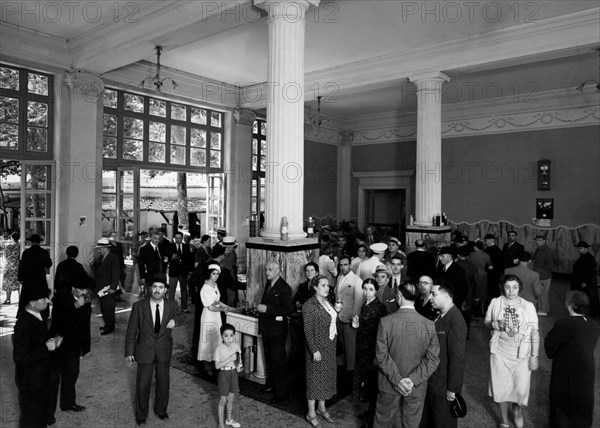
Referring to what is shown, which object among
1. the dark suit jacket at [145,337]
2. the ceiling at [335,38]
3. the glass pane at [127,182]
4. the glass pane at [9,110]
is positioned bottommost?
the dark suit jacket at [145,337]

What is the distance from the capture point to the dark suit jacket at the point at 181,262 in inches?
351

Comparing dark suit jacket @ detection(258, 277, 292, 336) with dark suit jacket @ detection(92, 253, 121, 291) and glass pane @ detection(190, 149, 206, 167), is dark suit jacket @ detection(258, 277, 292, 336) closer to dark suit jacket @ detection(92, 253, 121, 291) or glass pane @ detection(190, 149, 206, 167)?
dark suit jacket @ detection(92, 253, 121, 291)

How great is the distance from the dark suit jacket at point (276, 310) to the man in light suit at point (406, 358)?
1616mm

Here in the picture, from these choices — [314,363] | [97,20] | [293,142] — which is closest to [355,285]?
[314,363]

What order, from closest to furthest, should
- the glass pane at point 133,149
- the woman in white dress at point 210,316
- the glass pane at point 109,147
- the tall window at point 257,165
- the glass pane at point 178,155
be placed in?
the woman in white dress at point 210,316
the glass pane at point 109,147
the glass pane at point 133,149
the glass pane at point 178,155
the tall window at point 257,165

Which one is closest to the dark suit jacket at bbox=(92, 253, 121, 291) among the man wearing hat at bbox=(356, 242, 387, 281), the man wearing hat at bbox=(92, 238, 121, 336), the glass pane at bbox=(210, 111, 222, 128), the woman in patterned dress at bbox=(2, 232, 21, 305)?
the man wearing hat at bbox=(92, 238, 121, 336)

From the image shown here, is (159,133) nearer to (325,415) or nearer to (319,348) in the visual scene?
(319,348)

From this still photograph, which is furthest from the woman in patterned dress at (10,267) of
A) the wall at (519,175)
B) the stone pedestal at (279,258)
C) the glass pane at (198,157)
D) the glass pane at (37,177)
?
the wall at (519,175)

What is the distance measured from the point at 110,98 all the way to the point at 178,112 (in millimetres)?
1983

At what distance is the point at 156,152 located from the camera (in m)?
12.0

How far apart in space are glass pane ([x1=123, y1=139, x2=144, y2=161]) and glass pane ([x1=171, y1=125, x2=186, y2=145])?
1.03m

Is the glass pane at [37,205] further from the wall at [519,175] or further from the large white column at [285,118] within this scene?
Result: the wall at [519,175]

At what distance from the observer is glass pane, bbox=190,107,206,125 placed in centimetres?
1304

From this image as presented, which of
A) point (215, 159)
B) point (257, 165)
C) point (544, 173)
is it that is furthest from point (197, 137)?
point (544, 173)
